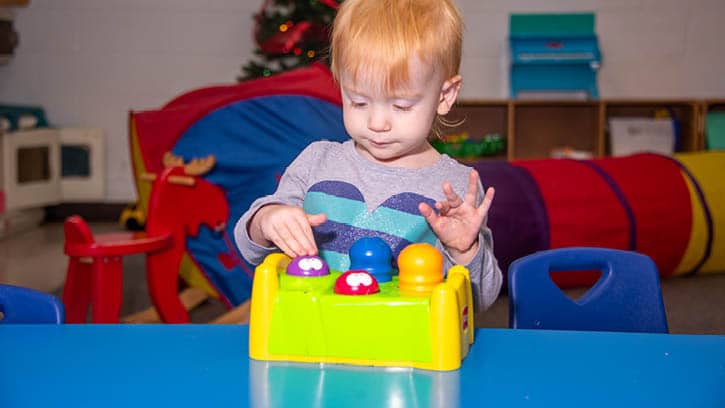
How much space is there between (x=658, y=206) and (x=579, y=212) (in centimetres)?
29

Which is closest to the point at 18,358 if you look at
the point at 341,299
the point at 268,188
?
the point at 341,299

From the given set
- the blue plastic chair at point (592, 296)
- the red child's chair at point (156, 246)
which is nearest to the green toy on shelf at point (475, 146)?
the red child's chair at point (156, 246)

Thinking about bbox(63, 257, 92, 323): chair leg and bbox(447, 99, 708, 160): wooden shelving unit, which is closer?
bbox(63, 257, 92, 323): chair leg

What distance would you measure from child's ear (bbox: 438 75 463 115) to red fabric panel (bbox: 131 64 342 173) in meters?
1.36

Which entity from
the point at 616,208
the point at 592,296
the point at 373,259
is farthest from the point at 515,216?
the point at 373,259

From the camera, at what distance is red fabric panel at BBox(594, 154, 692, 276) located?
2693 mm

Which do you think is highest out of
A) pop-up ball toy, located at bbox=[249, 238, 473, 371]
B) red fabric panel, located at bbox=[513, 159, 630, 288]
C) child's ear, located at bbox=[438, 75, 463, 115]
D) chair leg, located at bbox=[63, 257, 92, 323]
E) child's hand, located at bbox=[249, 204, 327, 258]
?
child's ear, located at bbox=[438, 75, 463, 115]

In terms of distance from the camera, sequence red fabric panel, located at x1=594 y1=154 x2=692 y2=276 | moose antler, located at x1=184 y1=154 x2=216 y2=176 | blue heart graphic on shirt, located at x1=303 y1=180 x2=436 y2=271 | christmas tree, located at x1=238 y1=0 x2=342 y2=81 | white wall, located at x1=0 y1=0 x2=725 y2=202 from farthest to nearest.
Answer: white wall, located at x1=0 y1=0 x2=725 y2=202 → christmas tree, located at x1=238 y1=0 x2=342 y2=81 → red fabric panel, located at x1=594 y1=154 x2=692 y2=276 → moose antler, located at x1=184 y1=154 x2=216 y2=176 → blue heart graphic on shirt, located at x1=303 y1=180 x2=436 y2=271

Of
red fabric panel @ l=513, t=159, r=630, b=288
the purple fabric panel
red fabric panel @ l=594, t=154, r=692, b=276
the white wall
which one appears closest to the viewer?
the purple fabric panel

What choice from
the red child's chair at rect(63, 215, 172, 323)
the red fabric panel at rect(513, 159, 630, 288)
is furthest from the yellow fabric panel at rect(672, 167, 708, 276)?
the red child's chair at rect(63, 215, 172, 323)

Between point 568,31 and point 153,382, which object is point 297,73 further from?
point 568,31

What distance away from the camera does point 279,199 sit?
966 millimetres

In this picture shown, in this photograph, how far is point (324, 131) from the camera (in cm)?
222

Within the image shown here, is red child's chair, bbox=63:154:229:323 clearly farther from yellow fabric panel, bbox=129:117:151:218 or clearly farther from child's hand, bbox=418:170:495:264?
child's hand, bbox=418:170:495:264
